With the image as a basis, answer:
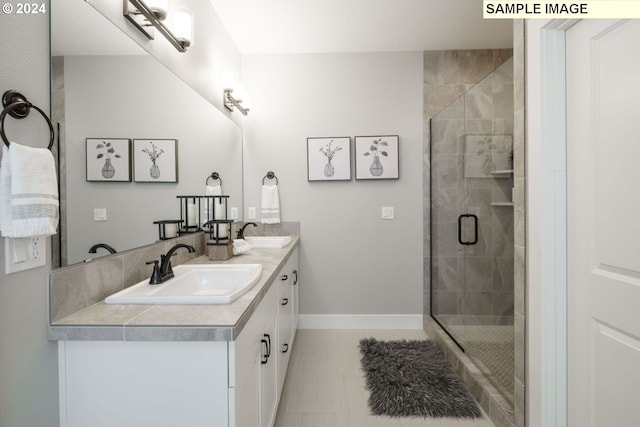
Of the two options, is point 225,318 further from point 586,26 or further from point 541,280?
point 586,26

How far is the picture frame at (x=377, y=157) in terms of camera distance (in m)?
3.02

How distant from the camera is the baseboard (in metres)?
3.08

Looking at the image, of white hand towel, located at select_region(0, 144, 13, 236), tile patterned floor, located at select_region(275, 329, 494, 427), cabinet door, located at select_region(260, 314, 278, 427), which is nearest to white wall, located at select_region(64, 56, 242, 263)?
white hand towel, located at select_region(0, 144, 13, 236)

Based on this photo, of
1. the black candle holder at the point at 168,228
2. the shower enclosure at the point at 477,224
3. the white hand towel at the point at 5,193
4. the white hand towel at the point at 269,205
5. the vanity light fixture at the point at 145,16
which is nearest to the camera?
the white hand towel at the point at 5,193

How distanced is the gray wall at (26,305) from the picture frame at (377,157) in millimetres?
2412

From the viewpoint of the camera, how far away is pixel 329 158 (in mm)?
3049

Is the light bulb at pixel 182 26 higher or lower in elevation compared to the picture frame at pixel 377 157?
higher

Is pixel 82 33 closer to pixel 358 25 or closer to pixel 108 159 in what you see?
pixel 108 159

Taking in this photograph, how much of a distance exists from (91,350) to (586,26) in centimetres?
211

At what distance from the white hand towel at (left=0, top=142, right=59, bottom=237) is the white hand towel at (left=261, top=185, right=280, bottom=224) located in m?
2.12

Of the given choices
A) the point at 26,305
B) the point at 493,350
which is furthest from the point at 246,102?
the point at 493,350

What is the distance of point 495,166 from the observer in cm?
214

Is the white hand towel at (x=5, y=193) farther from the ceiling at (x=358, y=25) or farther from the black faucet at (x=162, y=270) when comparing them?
the ceiling at (x=358, y=25)

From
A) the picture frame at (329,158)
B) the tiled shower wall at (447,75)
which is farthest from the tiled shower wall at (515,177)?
the picture frame at (329,158)
